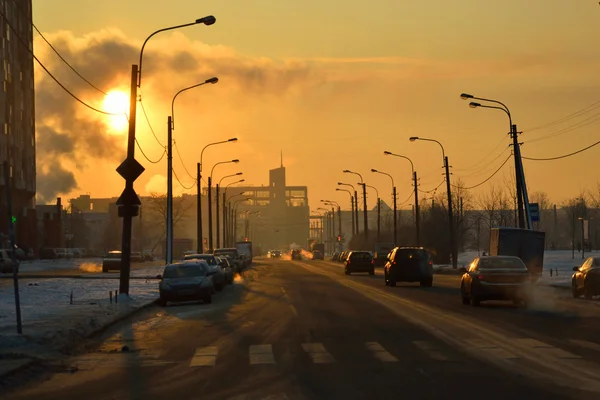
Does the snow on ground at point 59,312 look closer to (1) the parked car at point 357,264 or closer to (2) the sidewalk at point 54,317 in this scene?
(2) the sidewalk at point 54,317

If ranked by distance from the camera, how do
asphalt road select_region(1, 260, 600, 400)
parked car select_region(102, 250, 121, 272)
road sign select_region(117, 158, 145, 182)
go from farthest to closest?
parked car select_region(102, 250, 121, 272) < road sign select_region(117, 158, 145, 182) < asphalt road select_region(1, 260, 600, 400)

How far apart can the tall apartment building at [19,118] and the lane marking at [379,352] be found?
80.4m

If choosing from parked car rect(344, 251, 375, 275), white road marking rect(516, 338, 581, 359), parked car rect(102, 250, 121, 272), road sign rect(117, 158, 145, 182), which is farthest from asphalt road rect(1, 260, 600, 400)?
parked car rect(102, 250, 121, 272)

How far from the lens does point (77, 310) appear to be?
27125 millimetres

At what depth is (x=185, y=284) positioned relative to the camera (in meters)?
33.5

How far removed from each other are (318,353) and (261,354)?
0.98 m

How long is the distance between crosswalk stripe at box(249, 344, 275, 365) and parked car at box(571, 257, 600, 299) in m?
17.5

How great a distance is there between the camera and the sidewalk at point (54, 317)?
16.7m

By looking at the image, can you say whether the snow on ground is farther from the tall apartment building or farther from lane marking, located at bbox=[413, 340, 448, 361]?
the tall apartment building

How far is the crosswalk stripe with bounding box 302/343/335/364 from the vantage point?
1529 centimetres

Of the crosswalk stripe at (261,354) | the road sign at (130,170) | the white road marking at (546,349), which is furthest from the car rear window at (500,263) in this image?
the crosswalk stripe at (261,354)

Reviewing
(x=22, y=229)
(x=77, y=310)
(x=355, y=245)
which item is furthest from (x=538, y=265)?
(x=355, y=245)

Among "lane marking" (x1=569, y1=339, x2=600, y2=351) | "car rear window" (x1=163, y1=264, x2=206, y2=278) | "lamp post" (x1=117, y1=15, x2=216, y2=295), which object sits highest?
"lamp post" (x1=117, y1=15, x2=216, y2=295)

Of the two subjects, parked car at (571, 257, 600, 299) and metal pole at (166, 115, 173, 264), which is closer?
parked car at (571, 257, 600, 299)
